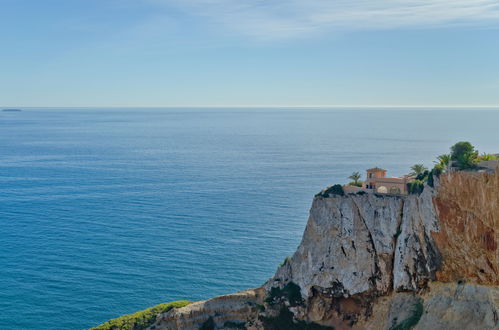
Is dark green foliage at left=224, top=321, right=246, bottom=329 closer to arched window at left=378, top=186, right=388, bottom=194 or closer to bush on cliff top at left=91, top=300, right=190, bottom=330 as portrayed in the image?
bush on cliff top at left=91, top=300, right=190, bottom=330

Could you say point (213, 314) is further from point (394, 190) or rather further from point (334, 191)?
point (394, 190)

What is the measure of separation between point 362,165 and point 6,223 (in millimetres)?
82552

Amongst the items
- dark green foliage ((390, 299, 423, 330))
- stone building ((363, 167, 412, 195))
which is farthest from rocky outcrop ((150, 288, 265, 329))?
stone building ((363, 167, 412, 195))

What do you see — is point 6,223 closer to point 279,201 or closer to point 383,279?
point 279,201

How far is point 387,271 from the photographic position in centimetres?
4312

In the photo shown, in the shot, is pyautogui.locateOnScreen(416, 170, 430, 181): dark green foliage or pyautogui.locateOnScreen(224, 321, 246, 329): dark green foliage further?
pyautogui.locateOnScreen(224, 321, 246, 329): dark green foliage

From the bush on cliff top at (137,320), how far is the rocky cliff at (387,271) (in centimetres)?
93

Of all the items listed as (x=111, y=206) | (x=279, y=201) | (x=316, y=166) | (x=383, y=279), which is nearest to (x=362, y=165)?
(x=316, y=166)

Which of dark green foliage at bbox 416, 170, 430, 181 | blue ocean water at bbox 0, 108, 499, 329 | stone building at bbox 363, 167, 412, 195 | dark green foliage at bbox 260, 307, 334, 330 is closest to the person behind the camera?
dark green foliage at bbox 416, 170, 430, 181

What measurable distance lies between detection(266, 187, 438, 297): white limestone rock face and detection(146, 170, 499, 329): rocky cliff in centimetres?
9

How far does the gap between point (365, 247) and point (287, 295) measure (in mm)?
9516

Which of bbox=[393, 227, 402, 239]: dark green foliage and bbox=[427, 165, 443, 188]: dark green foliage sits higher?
bbox=[427, 165, 443, 188]: dark green foliage

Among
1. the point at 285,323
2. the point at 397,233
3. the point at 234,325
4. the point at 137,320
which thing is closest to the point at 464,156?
the point at 397,233

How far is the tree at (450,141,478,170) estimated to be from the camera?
40812 millimetres
